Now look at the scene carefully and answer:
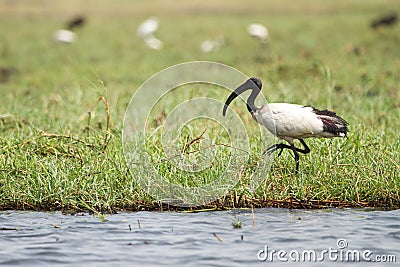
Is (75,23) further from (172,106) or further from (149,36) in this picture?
(172,106)

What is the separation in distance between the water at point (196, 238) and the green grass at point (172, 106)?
0.22 m

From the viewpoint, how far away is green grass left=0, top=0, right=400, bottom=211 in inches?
245

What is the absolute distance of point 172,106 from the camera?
911 cm

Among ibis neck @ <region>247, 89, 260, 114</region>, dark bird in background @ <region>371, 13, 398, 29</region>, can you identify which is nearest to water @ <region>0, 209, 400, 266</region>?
ibis neck @ <region>247, 89, 260, 114</region>

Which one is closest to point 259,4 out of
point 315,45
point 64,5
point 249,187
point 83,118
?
point 64,5

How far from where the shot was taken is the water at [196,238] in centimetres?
504

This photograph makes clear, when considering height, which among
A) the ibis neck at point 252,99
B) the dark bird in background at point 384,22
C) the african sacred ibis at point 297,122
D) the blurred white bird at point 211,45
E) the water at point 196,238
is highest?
the dark bird in background at point 384,22

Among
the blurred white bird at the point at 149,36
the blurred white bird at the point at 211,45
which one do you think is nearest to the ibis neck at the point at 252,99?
the blurred white bird at the point at 211,45

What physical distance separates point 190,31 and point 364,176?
16.5m

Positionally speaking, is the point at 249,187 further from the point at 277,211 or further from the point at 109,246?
the point at 109,246

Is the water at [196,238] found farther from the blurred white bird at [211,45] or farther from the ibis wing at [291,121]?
the blurred white bird at [211,45]

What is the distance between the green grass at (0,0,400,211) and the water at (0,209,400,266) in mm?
216

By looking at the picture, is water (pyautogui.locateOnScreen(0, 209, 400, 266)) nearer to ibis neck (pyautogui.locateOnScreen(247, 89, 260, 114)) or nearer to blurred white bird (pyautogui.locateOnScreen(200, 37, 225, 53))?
ibis neck (pyautogui.locateOnScreen(247, 89, 260, 114))

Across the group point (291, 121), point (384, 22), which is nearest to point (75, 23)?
point (384, 22)
